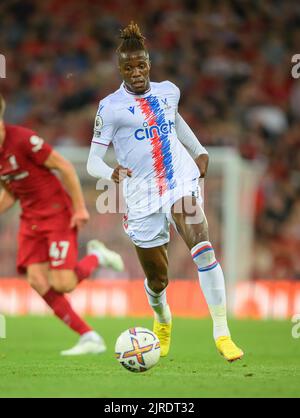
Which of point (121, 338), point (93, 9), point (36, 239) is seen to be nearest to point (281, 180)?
point (93, 9)

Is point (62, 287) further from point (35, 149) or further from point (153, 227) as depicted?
point (153, 227)

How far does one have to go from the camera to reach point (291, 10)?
20719mm

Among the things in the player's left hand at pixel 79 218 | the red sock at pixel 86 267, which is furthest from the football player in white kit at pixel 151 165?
the red sock at pixel 86 267

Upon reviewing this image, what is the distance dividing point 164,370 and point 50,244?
6.49ft

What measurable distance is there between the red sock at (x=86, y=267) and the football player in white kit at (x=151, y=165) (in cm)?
132

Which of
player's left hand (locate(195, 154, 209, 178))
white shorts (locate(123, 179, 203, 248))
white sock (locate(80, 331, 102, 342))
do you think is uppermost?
player's left hand (locate(195, 154, 209, 178))

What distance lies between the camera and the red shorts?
9.30 m

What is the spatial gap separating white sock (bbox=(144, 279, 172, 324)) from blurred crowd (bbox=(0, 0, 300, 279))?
373 inches

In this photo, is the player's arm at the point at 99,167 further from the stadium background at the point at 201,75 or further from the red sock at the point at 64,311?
the stadium background at the point at 201,75

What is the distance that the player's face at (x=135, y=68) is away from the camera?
8.06m

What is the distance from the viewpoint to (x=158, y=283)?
28.0ft

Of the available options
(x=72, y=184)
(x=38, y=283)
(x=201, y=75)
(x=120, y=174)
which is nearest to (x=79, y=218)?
(x=72, y=184)

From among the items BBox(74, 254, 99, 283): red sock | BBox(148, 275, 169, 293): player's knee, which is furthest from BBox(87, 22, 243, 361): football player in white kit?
BBox(74, 254, 99, 283): red sock

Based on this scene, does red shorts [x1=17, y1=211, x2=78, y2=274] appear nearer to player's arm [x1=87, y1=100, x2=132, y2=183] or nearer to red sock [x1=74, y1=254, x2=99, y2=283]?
red sock [x1=74, y1=254, x2=99, y2=283]
